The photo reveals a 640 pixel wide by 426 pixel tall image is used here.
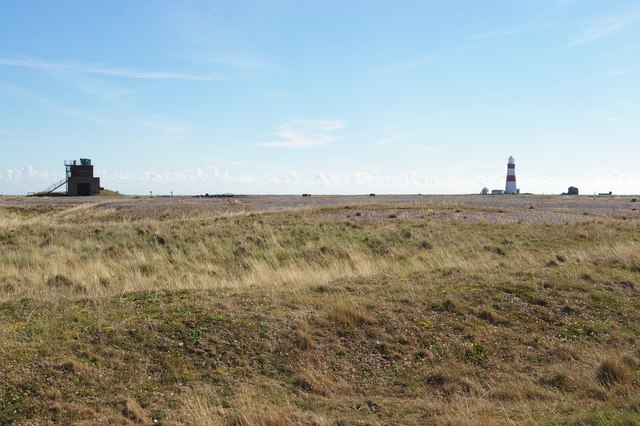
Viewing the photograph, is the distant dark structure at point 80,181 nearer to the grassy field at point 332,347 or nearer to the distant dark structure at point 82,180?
the distant dark structure at point 82,180

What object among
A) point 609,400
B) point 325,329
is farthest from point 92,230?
point 609,400

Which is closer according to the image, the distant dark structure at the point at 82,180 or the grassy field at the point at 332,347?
the grassy field at the point at 332,347

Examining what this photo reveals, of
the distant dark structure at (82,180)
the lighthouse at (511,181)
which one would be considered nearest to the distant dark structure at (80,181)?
the distant dark structure at (82,180)

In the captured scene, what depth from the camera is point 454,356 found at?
9.30m

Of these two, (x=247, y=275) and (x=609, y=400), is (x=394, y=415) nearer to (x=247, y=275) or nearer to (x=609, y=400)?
(x=609, y=400)

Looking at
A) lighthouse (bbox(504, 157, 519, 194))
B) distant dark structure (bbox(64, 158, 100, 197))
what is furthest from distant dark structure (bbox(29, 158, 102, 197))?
lighthouse (bbox(504, 157, 519, 194))

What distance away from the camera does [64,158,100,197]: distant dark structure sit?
8519 centimetres

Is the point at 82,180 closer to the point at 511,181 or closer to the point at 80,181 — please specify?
the point at 80,181

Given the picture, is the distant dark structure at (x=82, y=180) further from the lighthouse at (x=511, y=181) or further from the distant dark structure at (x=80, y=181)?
the lighthouse at (x=511, y=181)

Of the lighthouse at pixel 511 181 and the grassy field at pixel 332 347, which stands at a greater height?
the lighthouse at pixel 511 181

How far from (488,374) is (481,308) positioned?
2.57 metres

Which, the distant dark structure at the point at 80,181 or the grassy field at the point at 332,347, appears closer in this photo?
the grassy field at the point at 332,347

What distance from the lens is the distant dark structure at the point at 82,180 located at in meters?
85.2

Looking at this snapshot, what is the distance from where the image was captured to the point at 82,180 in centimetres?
8544
